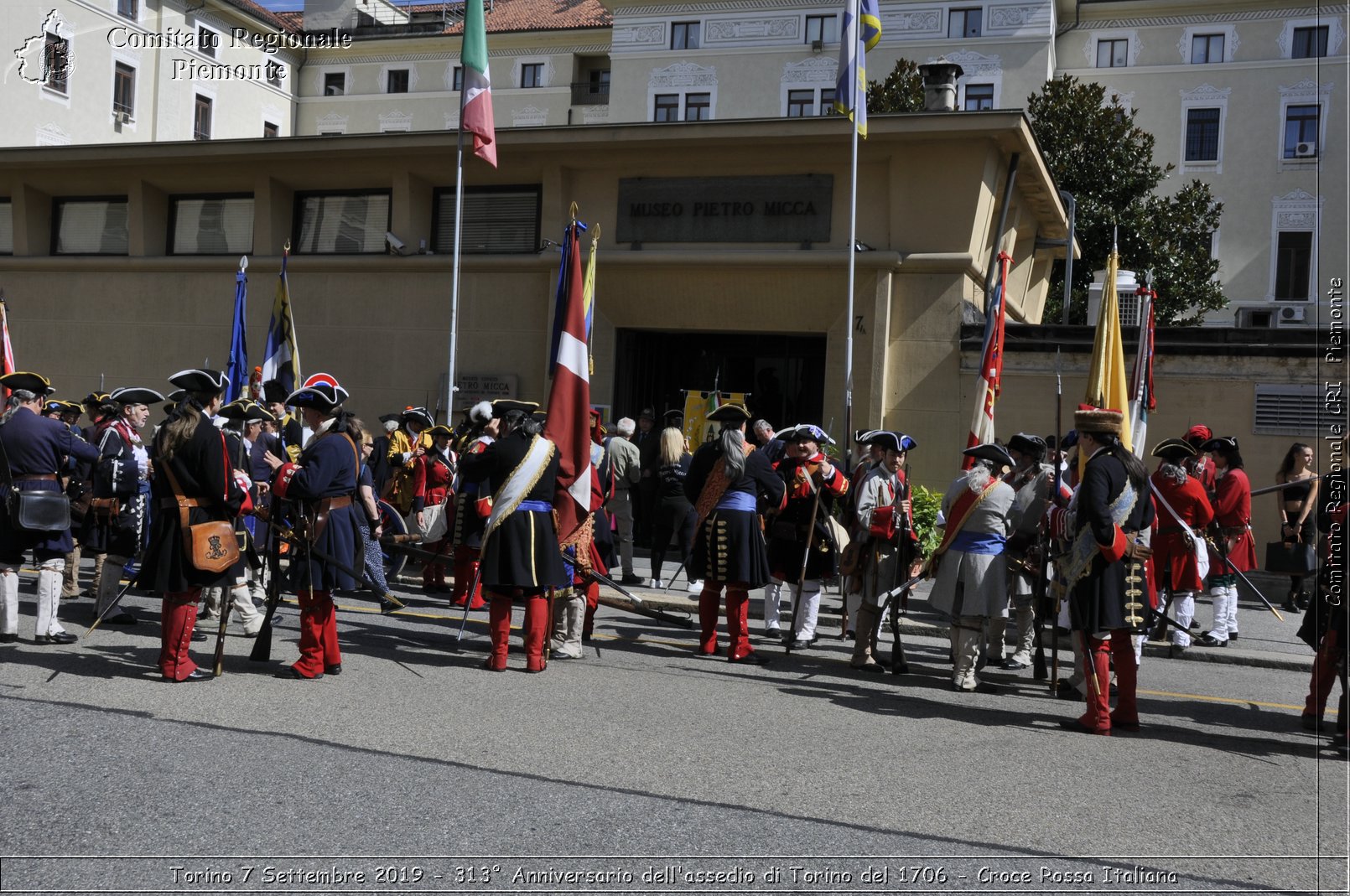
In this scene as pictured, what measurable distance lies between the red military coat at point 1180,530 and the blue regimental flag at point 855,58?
22.7 ft

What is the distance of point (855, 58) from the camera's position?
15531 mm

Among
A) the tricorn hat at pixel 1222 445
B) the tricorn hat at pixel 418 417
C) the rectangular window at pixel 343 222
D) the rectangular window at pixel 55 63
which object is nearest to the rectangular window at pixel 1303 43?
the rectangular window at pixel 343 222

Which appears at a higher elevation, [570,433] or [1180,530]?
[570,433]

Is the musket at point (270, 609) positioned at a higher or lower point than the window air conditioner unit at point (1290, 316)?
lower

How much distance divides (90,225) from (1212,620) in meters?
19.6

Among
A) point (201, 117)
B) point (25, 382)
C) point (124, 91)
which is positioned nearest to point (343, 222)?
point (25, 382)

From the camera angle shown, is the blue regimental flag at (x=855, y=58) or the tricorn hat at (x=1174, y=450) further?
the blue regimental flag at (x=855, y=58)

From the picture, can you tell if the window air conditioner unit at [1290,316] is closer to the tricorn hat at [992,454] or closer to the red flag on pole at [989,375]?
the red flag on pole at [989,375]

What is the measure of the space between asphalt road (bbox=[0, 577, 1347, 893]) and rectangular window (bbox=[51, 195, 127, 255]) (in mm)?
15167

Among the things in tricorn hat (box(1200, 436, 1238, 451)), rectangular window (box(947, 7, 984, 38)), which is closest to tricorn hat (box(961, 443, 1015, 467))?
tricorn hat (box(1200, 436, 1238, 451))

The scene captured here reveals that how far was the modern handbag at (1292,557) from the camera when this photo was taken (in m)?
11.9

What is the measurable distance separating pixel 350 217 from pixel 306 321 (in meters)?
1.92

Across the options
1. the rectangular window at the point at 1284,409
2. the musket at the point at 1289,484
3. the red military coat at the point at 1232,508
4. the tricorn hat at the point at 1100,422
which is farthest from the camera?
the rectangular window at the point at 1284,409

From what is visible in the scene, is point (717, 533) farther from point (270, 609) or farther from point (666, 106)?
point (666, 106)
